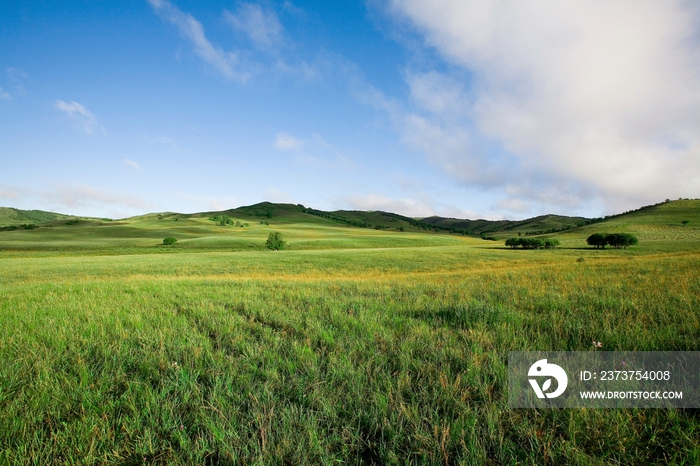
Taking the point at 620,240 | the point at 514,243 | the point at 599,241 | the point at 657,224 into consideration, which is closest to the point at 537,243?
the point at 514,243

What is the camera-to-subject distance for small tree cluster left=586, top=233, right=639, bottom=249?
4734 cm

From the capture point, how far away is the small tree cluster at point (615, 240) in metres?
47.3

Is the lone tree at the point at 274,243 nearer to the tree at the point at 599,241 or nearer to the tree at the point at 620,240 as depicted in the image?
the tree at the point at 599,241

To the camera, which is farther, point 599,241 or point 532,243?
point 532,243

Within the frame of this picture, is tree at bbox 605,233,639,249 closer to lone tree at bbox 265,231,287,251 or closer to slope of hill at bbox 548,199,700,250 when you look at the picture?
slope of hill at bbox 548,199,700,250

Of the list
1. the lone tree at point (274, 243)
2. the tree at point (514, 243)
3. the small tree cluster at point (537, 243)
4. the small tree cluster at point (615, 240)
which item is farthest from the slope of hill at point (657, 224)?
the lone tree at point (274, 243)

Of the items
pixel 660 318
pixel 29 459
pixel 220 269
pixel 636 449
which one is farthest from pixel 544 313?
pixel 220 269

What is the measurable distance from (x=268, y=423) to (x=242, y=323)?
11.5ft

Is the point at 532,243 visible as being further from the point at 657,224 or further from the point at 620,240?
the point at 657,224

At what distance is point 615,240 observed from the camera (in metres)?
48.3

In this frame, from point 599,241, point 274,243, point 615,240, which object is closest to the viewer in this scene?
point 615,240

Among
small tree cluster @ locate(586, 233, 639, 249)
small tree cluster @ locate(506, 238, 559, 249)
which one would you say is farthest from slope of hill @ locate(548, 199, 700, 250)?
small tree cluster @ locate(586, 233, 639, 249)

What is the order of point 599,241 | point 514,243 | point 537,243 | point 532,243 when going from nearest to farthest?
point 599,241 < point 537,243 < point 532,243 < point 514,243

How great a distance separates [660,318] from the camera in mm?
5430
